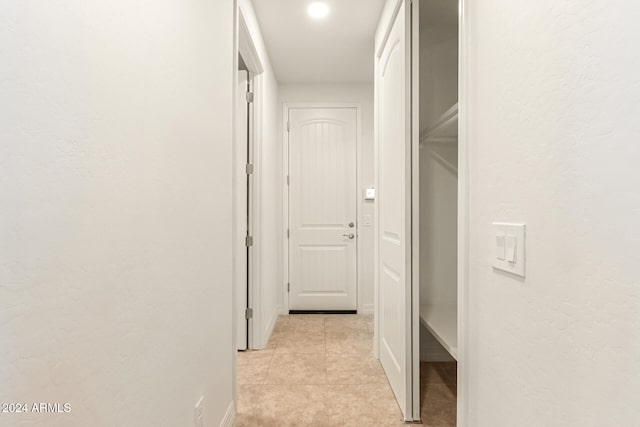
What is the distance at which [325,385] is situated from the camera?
2.31m

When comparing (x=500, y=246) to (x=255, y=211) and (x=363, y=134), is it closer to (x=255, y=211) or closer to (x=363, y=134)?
(x=255, y=211)

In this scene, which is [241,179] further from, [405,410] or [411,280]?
[405,410]

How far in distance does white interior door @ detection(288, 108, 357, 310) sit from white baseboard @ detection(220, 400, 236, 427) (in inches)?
84.8

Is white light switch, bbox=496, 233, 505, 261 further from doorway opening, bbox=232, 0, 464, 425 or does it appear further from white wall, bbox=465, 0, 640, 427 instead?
doorway opening, bbox=232, 0, 464, 425

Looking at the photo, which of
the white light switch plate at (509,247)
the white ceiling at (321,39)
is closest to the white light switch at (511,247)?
the white light switch plate at (509,247)

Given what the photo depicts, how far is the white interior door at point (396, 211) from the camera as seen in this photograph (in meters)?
1.92

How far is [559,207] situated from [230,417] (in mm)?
1782

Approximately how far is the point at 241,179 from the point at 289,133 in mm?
1354

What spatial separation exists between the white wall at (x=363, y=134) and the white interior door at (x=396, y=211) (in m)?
1.32

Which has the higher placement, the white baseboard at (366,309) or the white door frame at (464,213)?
the white door frame at (464,213)

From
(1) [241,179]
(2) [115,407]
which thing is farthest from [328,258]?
(2) [115,407]

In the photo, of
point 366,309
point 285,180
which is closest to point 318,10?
point 285,180

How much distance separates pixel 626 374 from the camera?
58 centimetres

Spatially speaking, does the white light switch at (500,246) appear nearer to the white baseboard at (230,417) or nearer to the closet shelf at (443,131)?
the closet shelf at (443,131)
